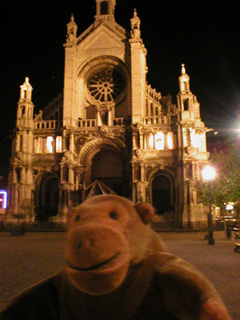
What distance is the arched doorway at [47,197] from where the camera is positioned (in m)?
30.1

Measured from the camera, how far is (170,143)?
3005 centimetres

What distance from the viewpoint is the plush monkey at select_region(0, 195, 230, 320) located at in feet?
6.95

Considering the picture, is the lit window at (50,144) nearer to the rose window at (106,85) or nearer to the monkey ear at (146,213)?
the rose window at (106,85)

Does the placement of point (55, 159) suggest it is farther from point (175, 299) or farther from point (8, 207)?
point (175, 299)

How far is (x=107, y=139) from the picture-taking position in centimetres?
3011

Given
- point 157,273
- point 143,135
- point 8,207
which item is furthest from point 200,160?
point 157,273

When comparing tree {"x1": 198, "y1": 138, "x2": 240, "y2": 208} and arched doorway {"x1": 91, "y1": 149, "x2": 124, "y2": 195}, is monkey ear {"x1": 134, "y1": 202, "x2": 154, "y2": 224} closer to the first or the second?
tree {"x1": 198, "y1": 138, "x2": 240, "y2": 208}

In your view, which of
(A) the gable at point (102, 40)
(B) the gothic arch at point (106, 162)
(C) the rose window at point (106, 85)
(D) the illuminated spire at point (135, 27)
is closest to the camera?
(B) the gothic arch at point (106, 162)

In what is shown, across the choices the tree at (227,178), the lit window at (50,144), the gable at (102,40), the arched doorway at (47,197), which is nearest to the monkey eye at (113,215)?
the tree at (227,178)

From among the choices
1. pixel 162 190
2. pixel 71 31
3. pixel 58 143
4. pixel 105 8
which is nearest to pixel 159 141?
pixel 162 190

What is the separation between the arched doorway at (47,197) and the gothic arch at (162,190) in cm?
1010

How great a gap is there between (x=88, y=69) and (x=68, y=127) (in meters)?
7.81

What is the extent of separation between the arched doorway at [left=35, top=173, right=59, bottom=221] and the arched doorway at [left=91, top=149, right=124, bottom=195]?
4.27 meters

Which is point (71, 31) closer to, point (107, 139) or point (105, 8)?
point (105, 8)
